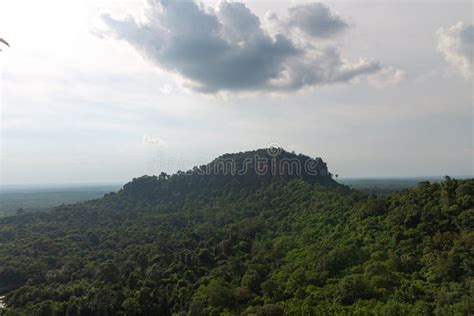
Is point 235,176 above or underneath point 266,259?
above

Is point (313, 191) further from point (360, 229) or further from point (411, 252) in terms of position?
point (411, 252)

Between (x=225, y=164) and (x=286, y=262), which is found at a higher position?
(x=225, y=164)

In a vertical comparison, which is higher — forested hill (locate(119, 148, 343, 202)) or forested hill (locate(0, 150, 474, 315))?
forested hill (locate(119, 148, 343, 202))

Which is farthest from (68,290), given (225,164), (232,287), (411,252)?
(225,164)

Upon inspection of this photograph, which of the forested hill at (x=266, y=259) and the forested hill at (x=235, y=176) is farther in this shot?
the forested hill at (x=235, y=176)

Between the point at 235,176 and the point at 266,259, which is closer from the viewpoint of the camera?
the point at 266,259

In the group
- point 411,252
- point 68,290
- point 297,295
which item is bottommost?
point 68,290

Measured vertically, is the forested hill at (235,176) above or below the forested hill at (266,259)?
above

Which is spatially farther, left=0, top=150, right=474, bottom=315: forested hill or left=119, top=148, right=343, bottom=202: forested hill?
left=119, top=148, right=343, bottom=202: forested hill
